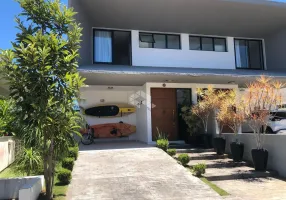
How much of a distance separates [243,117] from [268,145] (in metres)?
1.26

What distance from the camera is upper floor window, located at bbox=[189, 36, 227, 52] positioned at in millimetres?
15527

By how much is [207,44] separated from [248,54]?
293cm

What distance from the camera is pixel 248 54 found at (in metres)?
16.6

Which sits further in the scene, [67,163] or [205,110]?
[205,110]

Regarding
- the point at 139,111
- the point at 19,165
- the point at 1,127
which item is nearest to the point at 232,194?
the point at 19,165

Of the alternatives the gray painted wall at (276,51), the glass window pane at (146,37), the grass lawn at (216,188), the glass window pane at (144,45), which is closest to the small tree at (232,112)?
the grass lawn at (216,188)

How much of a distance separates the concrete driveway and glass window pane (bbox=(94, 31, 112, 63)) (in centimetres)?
632

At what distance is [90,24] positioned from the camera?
1424 centimetres

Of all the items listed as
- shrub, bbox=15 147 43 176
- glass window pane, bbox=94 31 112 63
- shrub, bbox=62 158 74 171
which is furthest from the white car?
shrub, bbox=15 147 43 176

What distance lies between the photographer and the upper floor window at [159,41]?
14.9 metres

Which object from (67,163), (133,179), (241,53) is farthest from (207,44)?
(67,163)

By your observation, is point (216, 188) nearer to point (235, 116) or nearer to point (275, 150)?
point (275, 150)

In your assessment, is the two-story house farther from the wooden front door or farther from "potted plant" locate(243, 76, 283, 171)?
"potted plant" locate(243, 76, 283, 171)

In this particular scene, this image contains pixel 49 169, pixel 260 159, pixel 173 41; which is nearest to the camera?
pixel 49 169
